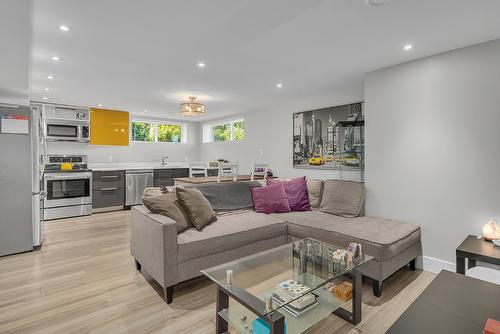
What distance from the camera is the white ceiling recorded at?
1.94 meters

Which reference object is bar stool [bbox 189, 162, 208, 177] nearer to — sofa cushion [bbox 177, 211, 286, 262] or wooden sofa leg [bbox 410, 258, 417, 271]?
sofa cushion [bbox 177, 211, 286, 262]

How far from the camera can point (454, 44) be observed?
254 centimetres

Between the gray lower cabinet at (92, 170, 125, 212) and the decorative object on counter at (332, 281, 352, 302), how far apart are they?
5318mm

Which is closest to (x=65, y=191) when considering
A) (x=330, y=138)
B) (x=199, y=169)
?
(x=199, y=169)

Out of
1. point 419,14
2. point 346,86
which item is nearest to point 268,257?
point 419,14

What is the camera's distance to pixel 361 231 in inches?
105

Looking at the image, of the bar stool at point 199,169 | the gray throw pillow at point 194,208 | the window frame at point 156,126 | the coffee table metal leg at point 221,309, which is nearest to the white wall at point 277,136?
the bar stool at point 199,169

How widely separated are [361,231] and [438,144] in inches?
51.0

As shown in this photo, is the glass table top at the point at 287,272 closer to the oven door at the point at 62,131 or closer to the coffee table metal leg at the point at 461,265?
the coffee table metal leg at the point at 461,265

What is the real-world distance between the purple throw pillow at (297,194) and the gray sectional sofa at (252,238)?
281 mm

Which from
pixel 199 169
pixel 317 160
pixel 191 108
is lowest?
pixel 199 169

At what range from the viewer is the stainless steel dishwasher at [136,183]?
6035 millimetres

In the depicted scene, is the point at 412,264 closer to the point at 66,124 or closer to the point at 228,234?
the point at 228,234

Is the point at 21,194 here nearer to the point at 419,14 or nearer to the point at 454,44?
the point at 419,14
